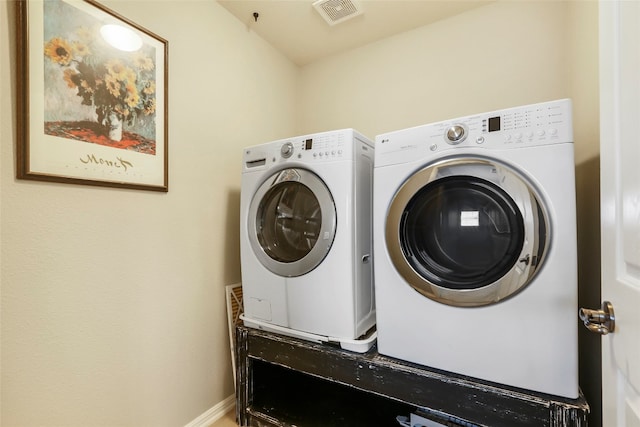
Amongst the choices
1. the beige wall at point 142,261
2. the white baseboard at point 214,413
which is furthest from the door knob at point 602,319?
the white baseboard at point 214,413

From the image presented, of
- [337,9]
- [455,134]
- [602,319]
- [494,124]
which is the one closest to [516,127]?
[494,124]

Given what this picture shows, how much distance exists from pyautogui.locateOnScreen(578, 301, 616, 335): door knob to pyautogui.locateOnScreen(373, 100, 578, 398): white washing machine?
29 centimetres

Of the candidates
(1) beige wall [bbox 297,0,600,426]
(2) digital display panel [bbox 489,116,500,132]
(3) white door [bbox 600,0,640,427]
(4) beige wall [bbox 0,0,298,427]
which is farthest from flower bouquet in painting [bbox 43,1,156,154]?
(3) white door [bbox 600,0,640,427]

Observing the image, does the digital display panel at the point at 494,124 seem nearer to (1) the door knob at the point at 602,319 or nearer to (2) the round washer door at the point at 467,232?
(2) the round washer door at the point at 467,232

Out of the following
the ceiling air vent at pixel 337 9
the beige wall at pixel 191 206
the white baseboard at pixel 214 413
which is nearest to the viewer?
the beige wall at pixel 191 206

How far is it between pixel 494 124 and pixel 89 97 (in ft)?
4.95

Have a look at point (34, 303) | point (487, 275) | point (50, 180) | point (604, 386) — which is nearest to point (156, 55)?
point (50, 180)

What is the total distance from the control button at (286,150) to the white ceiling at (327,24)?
94 cm

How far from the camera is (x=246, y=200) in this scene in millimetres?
1481

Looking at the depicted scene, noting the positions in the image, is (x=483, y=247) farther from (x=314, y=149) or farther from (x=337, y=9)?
(x=337, y=9)

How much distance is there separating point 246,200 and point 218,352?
2.91 feet

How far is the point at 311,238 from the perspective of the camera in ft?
4.42

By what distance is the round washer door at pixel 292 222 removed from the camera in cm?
127

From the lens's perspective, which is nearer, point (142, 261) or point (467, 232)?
point (467, 232)
